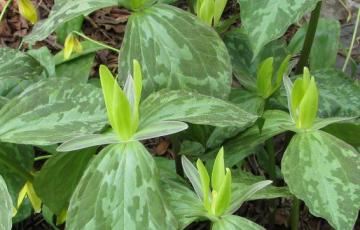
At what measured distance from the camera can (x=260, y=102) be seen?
1.10 metres

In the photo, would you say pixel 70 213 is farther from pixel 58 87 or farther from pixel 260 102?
pixel 260 102

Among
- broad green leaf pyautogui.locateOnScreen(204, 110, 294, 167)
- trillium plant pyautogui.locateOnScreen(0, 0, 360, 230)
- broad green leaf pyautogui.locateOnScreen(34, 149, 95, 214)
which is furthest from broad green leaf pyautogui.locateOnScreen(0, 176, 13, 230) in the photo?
broad green leaf pyautogui.locateOnScreen(204, 110, 294, 167)

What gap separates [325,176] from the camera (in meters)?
0.90

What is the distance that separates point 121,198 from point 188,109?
0.15 m

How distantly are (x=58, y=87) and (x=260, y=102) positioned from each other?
0.36 metres

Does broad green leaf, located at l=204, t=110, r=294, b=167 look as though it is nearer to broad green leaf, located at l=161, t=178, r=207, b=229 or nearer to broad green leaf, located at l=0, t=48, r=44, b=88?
broad green leaf, located at l=161, t=178, r=207, b=229

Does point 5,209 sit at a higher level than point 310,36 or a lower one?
lower

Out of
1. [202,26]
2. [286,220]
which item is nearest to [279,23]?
[202,26]

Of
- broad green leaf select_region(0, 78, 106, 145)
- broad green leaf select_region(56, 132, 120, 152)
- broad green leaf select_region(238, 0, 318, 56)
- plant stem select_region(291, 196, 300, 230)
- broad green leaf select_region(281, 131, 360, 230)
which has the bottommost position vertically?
plant stem select_region(291, 196, 300, 230)

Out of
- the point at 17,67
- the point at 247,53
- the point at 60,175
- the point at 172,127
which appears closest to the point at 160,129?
the point at 172,127

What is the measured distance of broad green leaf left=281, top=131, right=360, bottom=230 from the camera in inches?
34.1

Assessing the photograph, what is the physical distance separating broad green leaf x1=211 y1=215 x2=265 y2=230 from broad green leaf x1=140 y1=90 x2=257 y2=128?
13 cm

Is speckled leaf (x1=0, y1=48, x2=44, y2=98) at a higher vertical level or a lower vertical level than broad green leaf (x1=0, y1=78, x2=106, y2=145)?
higher

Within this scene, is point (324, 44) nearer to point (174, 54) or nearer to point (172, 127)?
point (174, 54)
